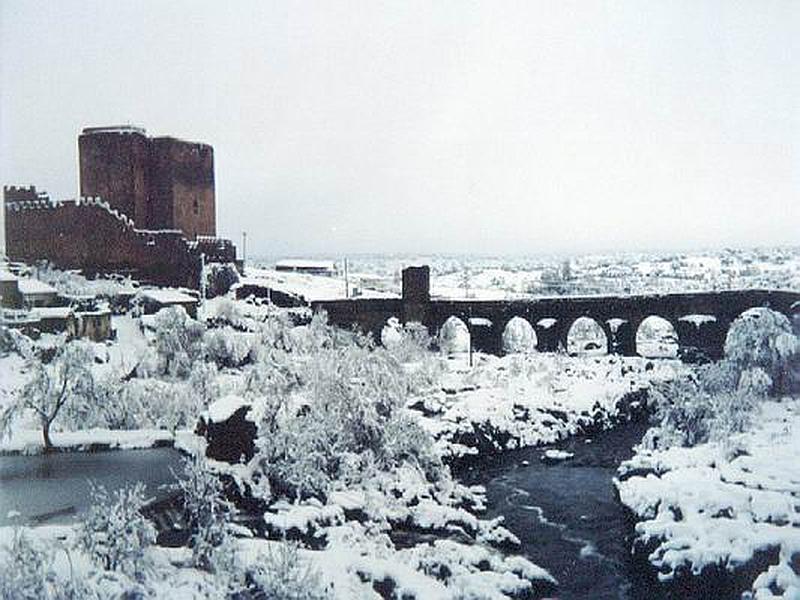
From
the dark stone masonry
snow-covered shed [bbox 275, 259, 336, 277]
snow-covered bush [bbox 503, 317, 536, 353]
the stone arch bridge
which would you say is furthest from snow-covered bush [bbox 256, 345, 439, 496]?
snow-covered shed [bbox 275, 259, 336, 277]

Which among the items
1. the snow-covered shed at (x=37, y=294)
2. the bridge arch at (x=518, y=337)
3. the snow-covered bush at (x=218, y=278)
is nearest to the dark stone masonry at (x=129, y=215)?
the snow-covered bush at (x=218, y=278)

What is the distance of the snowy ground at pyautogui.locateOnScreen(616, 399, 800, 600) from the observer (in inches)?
278

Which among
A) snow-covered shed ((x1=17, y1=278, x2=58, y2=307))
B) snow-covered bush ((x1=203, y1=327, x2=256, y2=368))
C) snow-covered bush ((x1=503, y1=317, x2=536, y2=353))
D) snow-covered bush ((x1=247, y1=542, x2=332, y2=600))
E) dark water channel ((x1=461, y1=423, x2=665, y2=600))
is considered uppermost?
snow-covered shed ((x1=17, y1=278, x2=58, y2=307))

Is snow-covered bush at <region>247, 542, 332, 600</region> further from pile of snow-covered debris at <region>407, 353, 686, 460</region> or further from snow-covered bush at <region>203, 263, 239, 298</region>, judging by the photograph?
snow-covered bush at <region>203, 263, 239, 298</region>

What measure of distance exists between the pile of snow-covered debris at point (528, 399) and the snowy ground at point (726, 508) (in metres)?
3.34

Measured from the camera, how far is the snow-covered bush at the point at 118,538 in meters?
5.79

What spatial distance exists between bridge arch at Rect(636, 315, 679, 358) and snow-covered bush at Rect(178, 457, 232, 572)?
58.4 ft

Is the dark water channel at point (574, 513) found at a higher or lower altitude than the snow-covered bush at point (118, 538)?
lower

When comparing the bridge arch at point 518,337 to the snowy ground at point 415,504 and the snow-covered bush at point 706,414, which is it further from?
the snow-covered bush at point 706,414

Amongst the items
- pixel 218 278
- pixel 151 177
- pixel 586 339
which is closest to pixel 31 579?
pixel 218 278

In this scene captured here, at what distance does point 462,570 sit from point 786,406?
341 inches

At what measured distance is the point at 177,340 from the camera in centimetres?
1397

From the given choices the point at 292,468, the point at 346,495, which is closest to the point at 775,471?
the point at 346,495

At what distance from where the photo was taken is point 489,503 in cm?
1048
